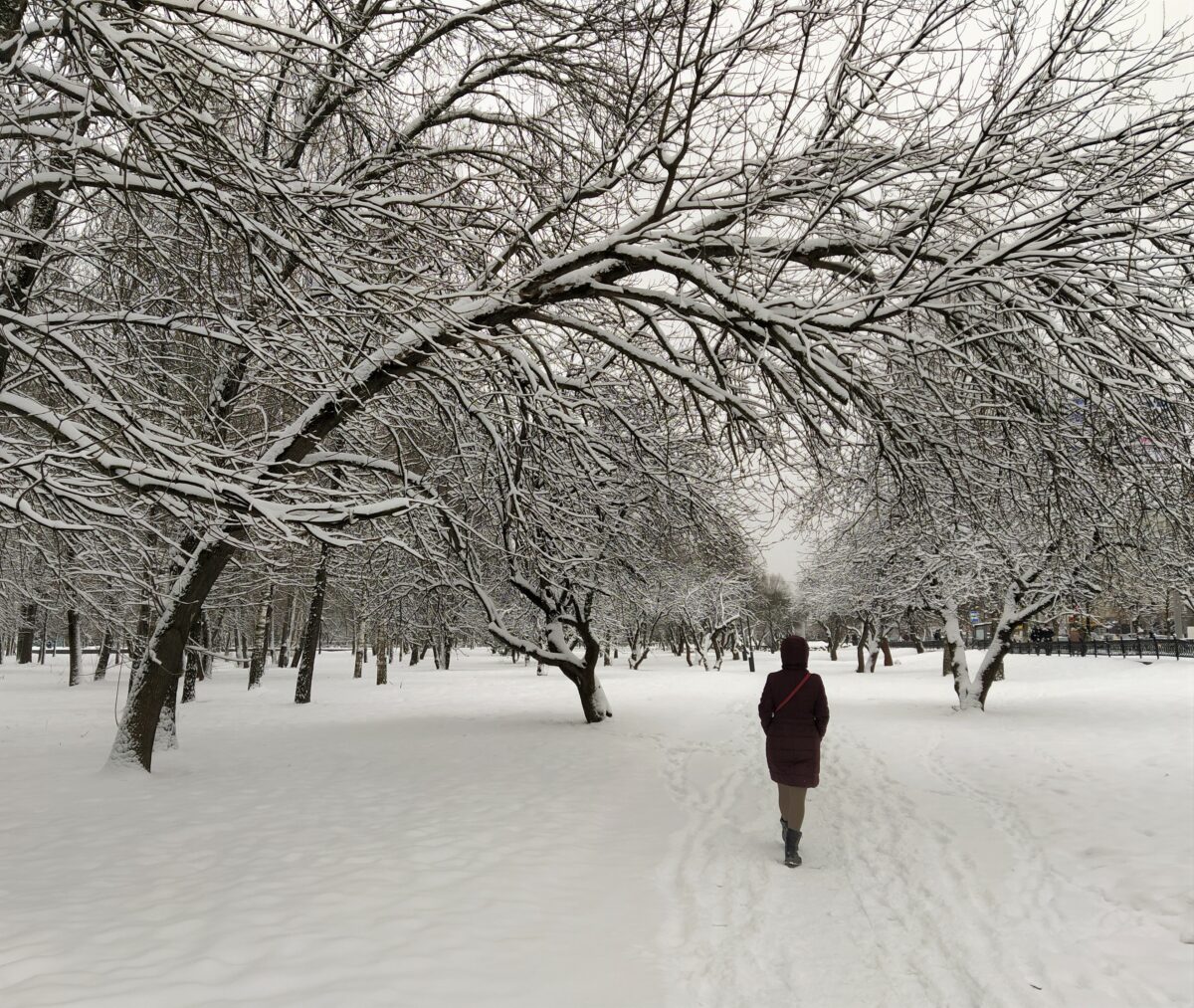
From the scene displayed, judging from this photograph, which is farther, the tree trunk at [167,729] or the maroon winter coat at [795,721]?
the tree trunk at [167,729]

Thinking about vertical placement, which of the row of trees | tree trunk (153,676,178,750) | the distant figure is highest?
the row of trees

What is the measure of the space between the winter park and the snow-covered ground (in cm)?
5

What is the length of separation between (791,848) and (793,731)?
35.6 inches

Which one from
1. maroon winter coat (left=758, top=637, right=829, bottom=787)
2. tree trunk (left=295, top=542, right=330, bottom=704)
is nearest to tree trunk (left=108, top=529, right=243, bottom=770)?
maroon winter coat (left=758, top=637, right=829, bottom=787)

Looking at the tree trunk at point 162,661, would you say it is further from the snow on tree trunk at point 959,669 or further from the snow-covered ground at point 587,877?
the snow on tree trunk at point 959,669

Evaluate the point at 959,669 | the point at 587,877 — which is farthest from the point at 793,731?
the point at 959,669

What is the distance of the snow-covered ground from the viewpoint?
13.5 feet

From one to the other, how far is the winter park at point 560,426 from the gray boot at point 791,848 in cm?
4

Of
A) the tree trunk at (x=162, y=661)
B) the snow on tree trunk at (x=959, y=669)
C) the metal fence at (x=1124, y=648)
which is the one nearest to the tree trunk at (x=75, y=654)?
the tree trunk at (x=162, y=661)

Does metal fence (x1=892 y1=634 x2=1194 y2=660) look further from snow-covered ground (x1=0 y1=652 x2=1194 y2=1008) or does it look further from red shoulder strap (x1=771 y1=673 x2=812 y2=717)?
red shoulder strap (x1=771 y1=673 x2=812 y2=717)

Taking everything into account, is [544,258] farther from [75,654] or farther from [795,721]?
[75,654]

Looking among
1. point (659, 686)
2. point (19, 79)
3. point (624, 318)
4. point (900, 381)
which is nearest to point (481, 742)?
point (624, 318)

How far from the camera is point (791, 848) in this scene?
6426 millimetres

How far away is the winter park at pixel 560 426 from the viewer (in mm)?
4395
